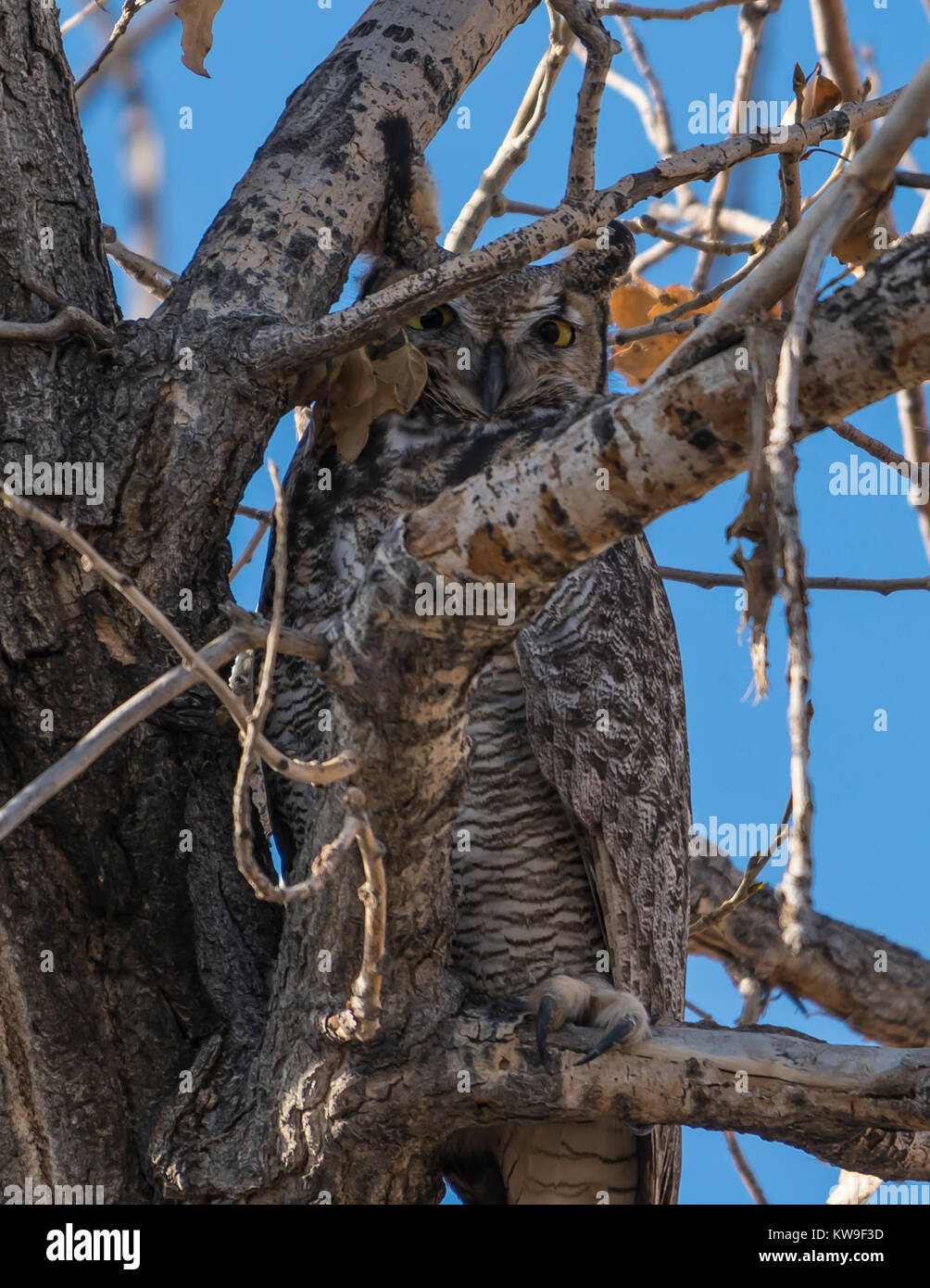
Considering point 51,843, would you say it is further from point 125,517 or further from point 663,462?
point 663,462

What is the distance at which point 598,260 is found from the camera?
315cm

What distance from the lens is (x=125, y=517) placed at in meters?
2.07

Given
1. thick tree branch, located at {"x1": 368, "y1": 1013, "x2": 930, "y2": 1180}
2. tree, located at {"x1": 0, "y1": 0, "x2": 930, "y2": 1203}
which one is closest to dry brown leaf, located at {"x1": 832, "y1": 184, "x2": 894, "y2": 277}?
tree, located at {"x1": 0, "y1": 0, "x2": 930, "y2": 1203}

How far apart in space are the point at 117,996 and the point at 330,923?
0.44 m

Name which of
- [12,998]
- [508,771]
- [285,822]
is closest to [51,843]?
[12,998]

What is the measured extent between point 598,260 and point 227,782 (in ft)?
5.23

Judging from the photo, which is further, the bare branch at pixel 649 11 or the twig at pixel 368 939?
the bare branch at pixel 649 11

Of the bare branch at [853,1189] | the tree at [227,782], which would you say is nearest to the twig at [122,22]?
the tree at [227,782]

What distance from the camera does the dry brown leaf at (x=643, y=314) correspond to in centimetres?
336

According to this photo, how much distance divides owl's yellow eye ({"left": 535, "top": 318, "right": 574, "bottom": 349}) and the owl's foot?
148 cm

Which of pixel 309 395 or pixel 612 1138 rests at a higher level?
pixel 309 395

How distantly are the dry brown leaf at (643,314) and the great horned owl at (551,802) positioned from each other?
74cm

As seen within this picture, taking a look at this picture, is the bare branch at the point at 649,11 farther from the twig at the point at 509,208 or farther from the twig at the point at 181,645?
the twig at the point at 181,645
